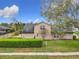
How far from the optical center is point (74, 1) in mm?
21250

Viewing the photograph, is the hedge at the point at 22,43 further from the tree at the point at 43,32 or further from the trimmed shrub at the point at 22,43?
the tree at the point at 43,32

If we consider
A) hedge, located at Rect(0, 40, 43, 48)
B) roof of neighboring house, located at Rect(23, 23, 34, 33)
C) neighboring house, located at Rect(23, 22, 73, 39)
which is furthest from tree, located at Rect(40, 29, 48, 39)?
hedge, located at Rect(0, 40, 43, 48)

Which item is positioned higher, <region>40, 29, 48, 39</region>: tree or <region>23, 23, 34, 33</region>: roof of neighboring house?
<region>23, 23, 34, 33</region>: roof of neighboring house

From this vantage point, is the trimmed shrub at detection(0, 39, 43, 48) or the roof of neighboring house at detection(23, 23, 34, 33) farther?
the roof of neighboring house at detection(23, 23, 34, 33)

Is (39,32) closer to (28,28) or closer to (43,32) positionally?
(43,32)

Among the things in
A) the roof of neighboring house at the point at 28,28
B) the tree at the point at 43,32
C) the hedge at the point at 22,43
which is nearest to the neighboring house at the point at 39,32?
the roof of neighboring house at the point at 28,28

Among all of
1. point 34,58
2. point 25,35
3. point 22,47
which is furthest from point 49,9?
point 25,35

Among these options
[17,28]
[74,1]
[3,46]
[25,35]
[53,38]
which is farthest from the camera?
[17,28]

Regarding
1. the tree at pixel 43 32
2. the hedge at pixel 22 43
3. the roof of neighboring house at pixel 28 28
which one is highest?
the roof of neighboring house at pixel 28 28

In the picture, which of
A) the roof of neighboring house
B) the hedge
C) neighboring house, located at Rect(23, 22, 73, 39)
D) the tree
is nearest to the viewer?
the hedge

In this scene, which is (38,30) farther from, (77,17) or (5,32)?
(77,17)

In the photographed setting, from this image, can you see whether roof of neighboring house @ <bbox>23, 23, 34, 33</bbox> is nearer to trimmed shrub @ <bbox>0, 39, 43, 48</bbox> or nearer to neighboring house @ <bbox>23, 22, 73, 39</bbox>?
neighboring house @ <bbox>23, 22, 73, 39</bbox>

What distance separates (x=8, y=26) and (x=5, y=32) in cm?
117

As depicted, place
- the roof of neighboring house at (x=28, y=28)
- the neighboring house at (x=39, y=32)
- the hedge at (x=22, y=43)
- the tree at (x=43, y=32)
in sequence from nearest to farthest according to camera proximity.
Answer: the hedge at (x=22, y=43)
the neighboring house at (x=39, y=32)
the tree at (x=43, y=32)
the roof of neighboring house at (x=28, y=28)
